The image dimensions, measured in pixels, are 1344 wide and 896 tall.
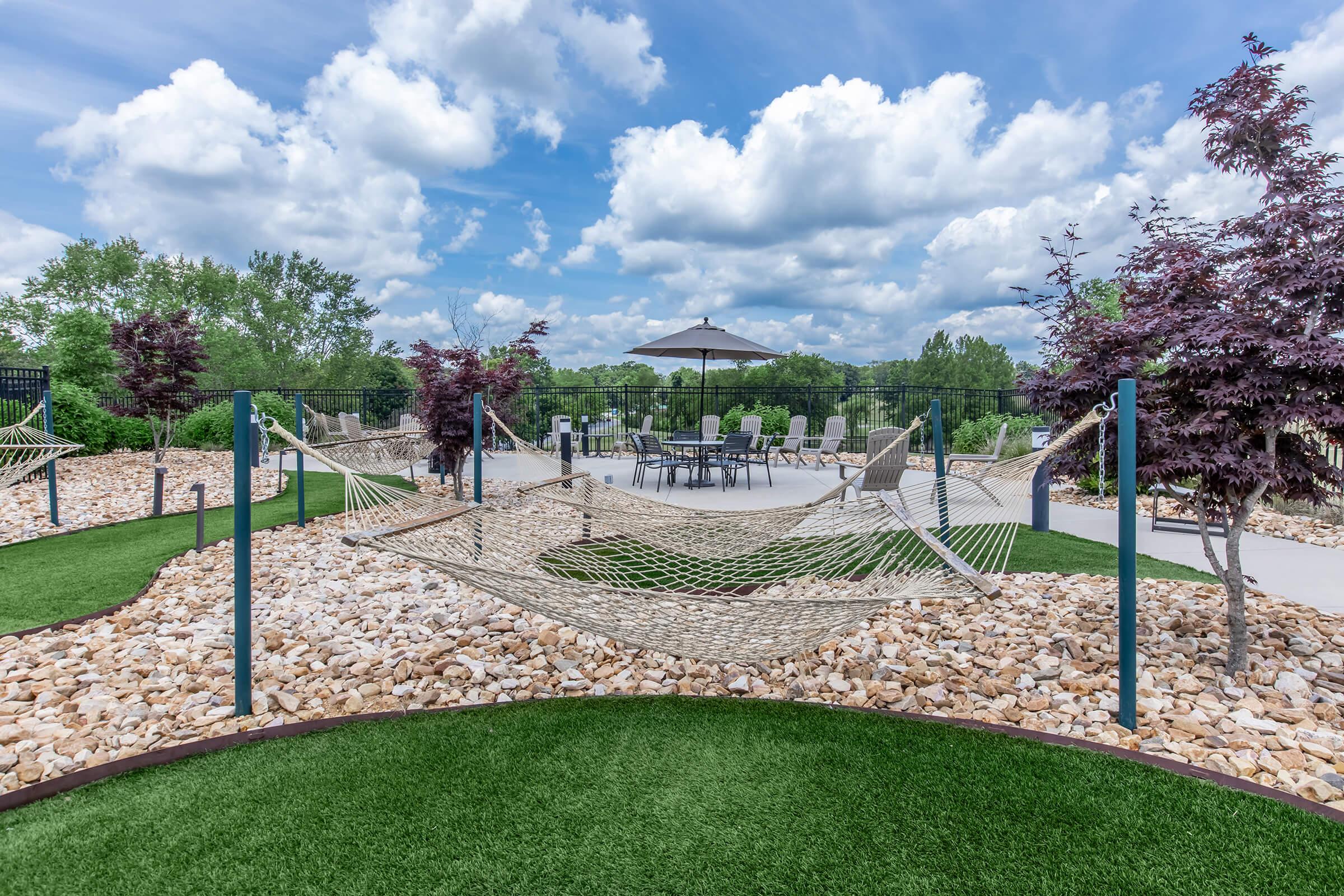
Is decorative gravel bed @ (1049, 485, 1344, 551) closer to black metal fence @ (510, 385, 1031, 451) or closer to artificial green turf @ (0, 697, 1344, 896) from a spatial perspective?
artificial green turf @ (0, 697, 1344, 896)

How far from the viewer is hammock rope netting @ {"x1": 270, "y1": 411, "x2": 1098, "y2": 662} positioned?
1.79 m

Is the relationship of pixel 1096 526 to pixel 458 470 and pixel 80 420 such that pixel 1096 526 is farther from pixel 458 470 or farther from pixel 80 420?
pixel 80 420

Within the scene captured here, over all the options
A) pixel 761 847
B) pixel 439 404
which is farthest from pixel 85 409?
pixel 761 847

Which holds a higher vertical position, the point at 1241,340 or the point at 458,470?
the point at 1241,340

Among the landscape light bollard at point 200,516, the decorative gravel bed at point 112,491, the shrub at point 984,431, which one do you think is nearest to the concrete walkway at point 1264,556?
the landscape light bollard at point 200,516

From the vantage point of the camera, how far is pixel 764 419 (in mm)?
11781

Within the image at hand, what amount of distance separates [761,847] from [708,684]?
883mm

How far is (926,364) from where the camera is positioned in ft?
74.4

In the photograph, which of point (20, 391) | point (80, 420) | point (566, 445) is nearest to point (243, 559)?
point (566, 445)

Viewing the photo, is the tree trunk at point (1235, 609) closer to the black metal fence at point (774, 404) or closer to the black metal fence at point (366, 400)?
the black metal fence at point (774, 404)

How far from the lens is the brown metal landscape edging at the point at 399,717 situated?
62.7 inches

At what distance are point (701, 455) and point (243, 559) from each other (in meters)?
5.42

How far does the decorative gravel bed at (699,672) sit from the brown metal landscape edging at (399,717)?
95mm

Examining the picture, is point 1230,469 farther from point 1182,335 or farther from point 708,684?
point 708,684
